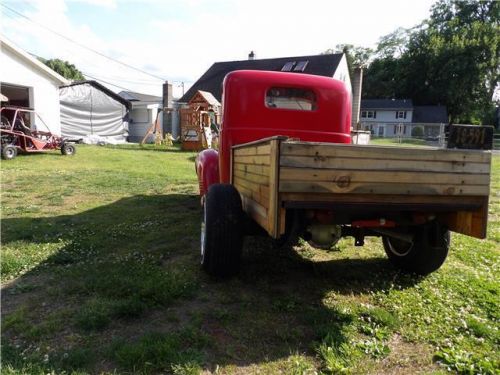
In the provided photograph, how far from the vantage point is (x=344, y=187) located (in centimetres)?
273

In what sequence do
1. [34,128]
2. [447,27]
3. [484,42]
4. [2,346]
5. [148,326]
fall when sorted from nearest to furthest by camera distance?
[2,346] → [148,326] → [34,128] → [484,42] → [447,27]

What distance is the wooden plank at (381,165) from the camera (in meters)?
2.61

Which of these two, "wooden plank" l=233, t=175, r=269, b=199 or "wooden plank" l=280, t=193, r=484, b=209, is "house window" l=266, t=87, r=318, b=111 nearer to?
"wooden plank" l=233, t=175, r=269, b=199

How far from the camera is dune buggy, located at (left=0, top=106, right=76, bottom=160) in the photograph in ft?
45.8

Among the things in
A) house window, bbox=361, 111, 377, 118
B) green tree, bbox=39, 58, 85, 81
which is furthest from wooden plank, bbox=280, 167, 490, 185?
green tree, bbox=39, 58, 85, 81

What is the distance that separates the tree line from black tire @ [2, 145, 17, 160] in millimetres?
51917

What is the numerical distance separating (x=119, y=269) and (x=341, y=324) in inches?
88.7

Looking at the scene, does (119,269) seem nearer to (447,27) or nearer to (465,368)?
(465,368)

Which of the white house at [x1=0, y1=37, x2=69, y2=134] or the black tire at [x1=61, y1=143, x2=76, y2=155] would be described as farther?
the black tire at [x1=61, y1=143, x2=76, y2=155]

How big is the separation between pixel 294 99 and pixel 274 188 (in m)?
2.38

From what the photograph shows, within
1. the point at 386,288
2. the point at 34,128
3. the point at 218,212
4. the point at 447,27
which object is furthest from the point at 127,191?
the point at 447,27

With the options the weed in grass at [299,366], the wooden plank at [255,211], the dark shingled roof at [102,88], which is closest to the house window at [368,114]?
the dark shingled roof at [102,88]

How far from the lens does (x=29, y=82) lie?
16328 millimetres

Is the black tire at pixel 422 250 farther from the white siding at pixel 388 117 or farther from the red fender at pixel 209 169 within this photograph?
the white siding at pixel 388 117
